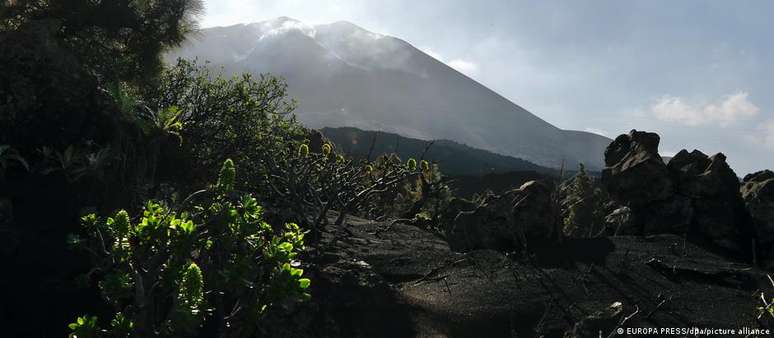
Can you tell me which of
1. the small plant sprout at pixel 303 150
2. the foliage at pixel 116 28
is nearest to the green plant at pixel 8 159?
the foliage at pixel 116 28

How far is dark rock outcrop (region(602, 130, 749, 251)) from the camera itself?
471 inches

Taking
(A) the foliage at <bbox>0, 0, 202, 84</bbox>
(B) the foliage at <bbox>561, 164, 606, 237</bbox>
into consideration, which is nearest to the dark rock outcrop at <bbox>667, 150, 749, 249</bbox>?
(B) the foliage at <bbox>561, 164, 606, 237</bbox>

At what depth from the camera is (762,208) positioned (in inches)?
464

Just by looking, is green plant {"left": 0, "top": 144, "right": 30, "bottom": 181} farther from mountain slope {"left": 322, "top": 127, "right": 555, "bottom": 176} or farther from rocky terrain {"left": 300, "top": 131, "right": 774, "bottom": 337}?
mountain slope {"left": 322, "top": 127, "right": 555, "bottom": 176}

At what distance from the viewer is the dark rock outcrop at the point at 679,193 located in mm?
11953

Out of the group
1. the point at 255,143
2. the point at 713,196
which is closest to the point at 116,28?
the point at 255,143

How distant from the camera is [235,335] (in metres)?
4.10

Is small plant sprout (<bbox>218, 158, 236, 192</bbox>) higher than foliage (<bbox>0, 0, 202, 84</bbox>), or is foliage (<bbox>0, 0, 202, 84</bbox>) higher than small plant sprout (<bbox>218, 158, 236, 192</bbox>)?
foliage (<bbox>0, 0, 202, 84</bbox>)

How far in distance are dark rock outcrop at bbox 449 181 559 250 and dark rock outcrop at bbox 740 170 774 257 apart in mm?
4473

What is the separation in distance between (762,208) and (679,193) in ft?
5.56

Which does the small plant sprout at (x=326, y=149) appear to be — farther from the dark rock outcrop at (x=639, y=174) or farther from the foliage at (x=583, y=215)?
the foliage at (x=583, y=215)

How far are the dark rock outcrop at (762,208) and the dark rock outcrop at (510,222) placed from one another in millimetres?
4473

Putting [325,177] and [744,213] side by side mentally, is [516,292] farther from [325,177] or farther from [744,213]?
[744,213]

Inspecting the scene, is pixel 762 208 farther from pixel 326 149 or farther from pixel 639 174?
pixel 326 149
